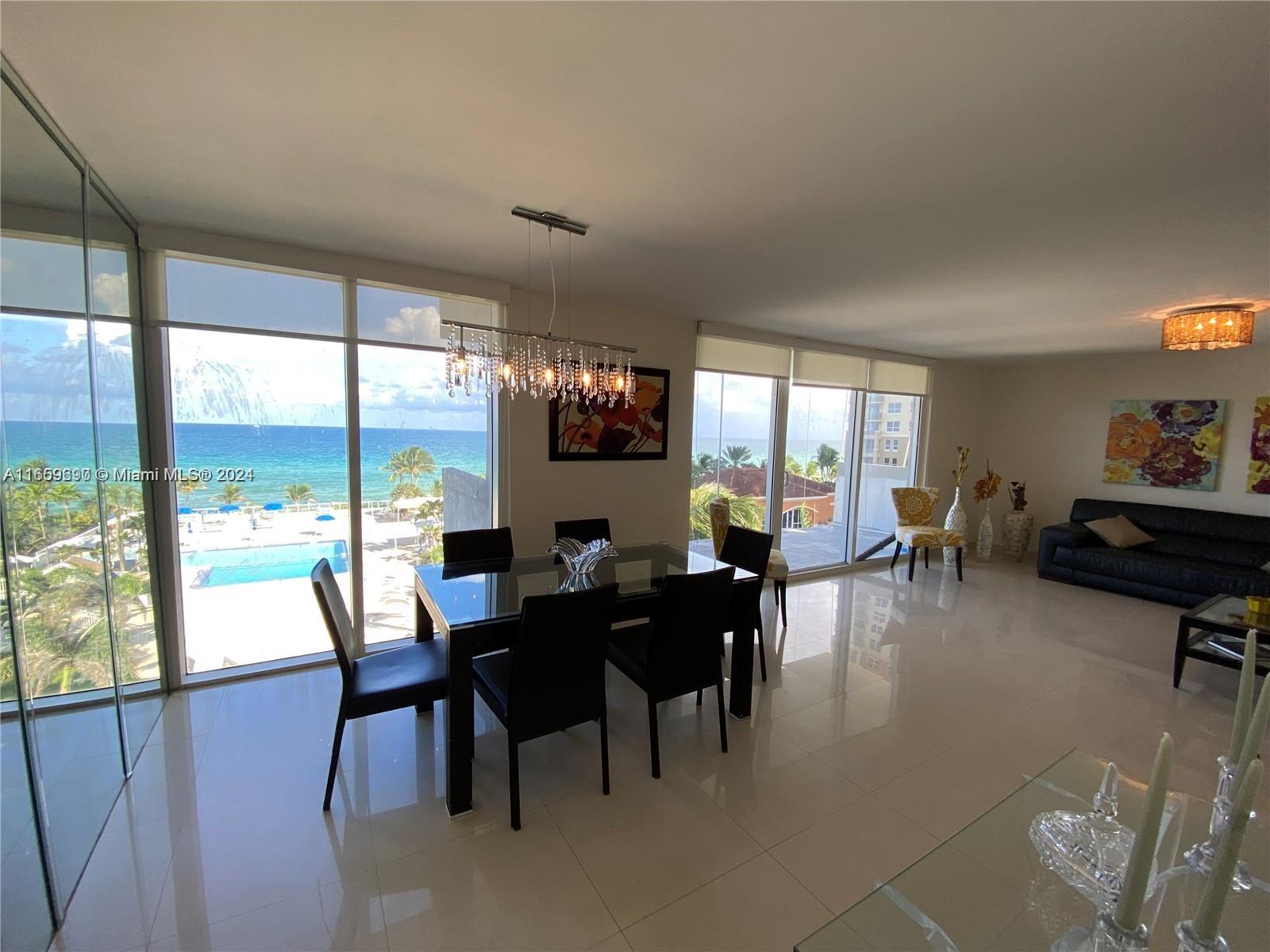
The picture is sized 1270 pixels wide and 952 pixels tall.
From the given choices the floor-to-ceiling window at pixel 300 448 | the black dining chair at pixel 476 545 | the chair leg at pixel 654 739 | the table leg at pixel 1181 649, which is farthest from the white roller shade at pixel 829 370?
the chair leg at pixel 654 739

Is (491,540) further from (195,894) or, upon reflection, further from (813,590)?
(813,590)

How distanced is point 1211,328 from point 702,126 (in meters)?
3.92

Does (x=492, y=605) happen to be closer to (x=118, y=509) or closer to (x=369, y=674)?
(x=369, y=674)

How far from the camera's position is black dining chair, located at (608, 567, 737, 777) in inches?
88.0

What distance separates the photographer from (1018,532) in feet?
20.6

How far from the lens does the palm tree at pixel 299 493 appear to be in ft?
10.0

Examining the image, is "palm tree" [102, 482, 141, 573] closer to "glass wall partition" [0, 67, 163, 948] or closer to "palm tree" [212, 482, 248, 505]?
"glass wall partition" [0, 67, 163, 948]

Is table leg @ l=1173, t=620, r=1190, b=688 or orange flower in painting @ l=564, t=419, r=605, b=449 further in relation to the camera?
orange flower in painting @ l=564, t=419, r=605, b=449

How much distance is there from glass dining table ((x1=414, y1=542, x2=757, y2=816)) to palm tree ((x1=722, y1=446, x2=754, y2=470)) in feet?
5.34

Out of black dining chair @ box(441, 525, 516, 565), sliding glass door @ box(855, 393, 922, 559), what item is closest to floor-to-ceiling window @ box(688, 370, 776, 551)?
sliding glass door @ box(855, 393, 922, 559)

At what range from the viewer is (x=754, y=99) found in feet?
4.59

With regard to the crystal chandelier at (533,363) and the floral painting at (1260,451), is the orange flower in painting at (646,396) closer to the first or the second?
the crystal chandelier at (533,363)

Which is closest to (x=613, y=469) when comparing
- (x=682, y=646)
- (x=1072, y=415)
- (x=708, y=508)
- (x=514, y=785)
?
(x=708, y=508)

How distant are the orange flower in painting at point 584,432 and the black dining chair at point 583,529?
0.61 m
